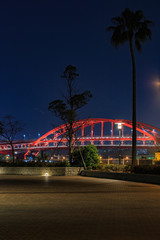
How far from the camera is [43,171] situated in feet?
93.4

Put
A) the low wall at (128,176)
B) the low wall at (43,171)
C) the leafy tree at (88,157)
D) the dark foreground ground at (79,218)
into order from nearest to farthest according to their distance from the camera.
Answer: the dark foreground ground at (79,218)
the low wall at (128,176)
the low wall at (43,171)
the leafy tree at (88,157)

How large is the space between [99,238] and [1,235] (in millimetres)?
1780

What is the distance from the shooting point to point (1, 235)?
6.28m

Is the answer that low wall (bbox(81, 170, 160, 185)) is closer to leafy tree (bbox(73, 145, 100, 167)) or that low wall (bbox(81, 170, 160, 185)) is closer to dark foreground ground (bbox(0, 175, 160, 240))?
leafy tree (bbox(73, 145, 100, 167))

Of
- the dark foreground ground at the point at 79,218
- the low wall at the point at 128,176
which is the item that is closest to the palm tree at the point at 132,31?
the low wall at the point at 128,176

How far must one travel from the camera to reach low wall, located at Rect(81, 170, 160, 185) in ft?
62.3

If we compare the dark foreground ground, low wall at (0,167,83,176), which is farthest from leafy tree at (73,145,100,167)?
the dark foreground ground

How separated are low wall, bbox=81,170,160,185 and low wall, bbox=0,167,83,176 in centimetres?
105

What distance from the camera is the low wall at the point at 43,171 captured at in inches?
1073

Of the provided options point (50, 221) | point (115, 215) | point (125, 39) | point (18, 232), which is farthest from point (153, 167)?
point (18, 232)

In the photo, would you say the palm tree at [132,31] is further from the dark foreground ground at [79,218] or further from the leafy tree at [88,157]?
the dark foreground ground at [79,218]

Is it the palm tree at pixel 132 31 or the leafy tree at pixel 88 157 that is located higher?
the palm tree at pixel 132 31

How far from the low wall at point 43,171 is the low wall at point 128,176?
3.45 feet

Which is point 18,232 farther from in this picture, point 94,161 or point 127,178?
point 94,161
